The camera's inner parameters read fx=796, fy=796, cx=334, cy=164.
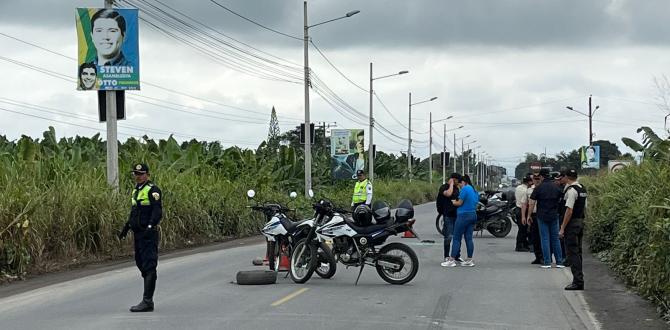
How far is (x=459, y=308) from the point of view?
10492 millimetres

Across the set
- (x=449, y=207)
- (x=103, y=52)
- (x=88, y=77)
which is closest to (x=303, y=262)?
(x=449, y=207)

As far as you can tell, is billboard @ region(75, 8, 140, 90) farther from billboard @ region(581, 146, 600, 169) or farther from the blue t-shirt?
billboard @ region(581, 146, 600, 169)

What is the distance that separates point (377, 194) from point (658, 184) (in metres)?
39.6

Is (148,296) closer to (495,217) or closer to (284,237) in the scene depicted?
(284,237)

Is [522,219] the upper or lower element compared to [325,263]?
upper

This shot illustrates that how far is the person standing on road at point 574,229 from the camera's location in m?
12.2

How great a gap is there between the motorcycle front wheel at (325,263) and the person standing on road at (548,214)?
13.4ft

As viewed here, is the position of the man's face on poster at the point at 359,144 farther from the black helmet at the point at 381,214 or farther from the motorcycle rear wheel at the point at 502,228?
the black helmet at the point at 381,214

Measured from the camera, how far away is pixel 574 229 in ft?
40.8

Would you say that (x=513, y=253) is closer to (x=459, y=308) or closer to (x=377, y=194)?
(x=459, y=308)

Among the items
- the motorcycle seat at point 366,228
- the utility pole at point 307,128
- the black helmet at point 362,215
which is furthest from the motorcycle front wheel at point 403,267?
the utility pole at point 307,128

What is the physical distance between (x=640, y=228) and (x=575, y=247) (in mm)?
989

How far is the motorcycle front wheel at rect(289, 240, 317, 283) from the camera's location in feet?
42.1

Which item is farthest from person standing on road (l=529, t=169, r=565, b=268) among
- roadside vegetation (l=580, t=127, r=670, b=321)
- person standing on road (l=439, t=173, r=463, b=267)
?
person standing on road (l=439, t=173, r=463, b=267)
